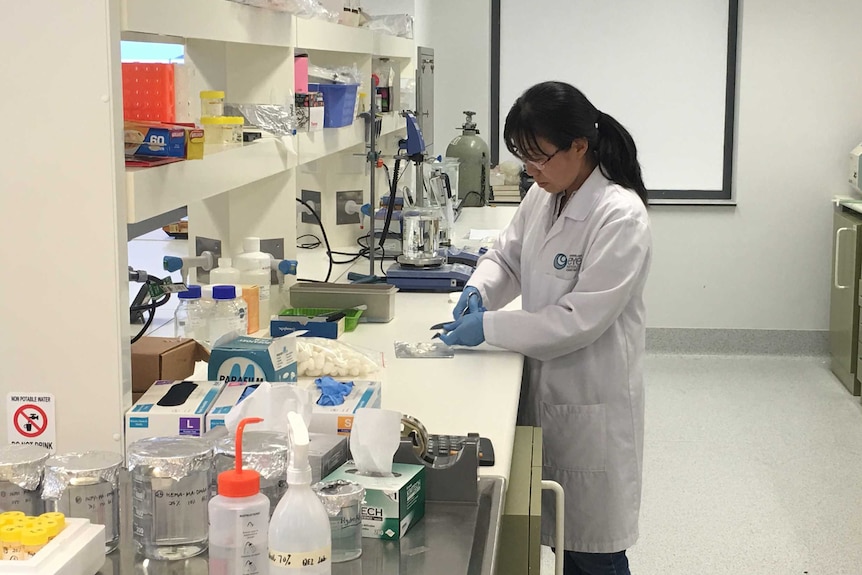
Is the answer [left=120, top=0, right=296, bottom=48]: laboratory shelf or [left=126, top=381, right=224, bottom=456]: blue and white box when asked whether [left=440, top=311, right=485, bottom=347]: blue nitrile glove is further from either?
[left=126, top=381, right=224, bottom=456]: blue and white box

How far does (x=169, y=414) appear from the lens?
1463 millimetres

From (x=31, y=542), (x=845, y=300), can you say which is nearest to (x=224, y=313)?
(x=31, y=542)

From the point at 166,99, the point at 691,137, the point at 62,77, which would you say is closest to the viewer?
the point at 62,77

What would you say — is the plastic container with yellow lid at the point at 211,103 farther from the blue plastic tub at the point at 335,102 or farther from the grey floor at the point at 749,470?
the grey floor at the point at 749,470

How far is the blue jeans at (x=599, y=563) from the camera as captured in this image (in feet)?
7.54

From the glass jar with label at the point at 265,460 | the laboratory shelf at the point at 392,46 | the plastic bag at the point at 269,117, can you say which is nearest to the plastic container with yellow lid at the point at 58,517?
the glass jar with label at the point at 265,460

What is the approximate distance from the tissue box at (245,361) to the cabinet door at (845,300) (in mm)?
3811

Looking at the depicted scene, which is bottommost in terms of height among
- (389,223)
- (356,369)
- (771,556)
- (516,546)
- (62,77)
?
(771,556)

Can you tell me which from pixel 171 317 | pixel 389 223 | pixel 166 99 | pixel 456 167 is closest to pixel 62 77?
pixel 166 99

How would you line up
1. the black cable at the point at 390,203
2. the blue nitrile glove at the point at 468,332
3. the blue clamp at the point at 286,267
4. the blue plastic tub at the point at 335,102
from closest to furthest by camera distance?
the blue nitrile glove at the point at 468,332, the blue clamp at the point at 286,267, the blue plastic tub at the point at 335,102, the black cable at the point at 390,203

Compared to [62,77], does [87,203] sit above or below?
below

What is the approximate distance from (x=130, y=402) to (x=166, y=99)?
553mm

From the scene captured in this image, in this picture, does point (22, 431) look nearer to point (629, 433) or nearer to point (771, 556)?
point (629, 433)

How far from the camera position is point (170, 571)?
4.05ft
